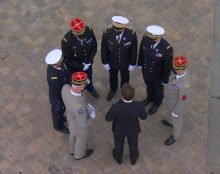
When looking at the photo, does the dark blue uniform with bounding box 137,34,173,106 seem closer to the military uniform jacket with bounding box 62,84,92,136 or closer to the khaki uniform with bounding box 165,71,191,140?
the khaki uniform with bounding box 165,71,191,140

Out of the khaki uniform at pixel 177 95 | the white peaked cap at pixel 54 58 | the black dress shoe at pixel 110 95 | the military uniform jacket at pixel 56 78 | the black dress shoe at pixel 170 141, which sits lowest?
the black dress shoe at pixel 170 141

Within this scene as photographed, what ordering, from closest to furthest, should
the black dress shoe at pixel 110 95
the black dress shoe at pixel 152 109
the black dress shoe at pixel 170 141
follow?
the black dress shoe at pixel 170 141 < the black dress shoe at pixel 152 109 < the black dress shoe at pixel 110 95

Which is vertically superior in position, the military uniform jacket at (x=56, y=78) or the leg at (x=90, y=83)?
the military uniform jacket at (x=56, y=78)

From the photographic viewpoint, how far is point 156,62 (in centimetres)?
601

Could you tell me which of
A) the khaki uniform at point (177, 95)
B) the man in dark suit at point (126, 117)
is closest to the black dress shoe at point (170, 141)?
the khaki uniform at point (177, 95)

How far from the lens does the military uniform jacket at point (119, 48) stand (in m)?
6.06

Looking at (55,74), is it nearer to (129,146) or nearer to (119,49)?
(119,49)

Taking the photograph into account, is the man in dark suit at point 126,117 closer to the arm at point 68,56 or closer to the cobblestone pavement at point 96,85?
the cobblestone pavement at point 96,85

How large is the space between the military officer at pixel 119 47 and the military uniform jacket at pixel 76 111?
99 centimetres

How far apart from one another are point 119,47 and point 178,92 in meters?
1.13

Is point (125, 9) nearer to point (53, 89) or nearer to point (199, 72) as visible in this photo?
point (199, 72)

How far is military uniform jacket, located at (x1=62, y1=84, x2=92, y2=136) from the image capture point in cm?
538

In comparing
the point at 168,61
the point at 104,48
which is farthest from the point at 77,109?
the point at 168,61

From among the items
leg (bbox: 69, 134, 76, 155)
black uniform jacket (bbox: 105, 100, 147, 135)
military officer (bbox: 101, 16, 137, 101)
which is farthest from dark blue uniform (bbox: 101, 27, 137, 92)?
leg (bbox: 69, 134, 76, 155)
